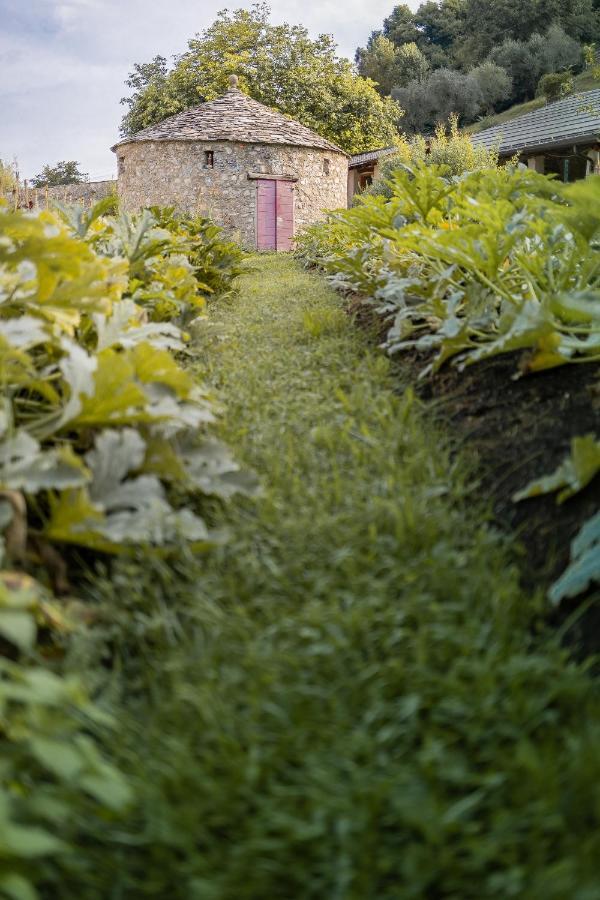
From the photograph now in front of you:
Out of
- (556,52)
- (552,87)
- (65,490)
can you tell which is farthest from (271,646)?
(556,52)

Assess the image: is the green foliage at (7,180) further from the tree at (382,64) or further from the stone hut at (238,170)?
the tree at (382,64)

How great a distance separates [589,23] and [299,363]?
53161 millimetres

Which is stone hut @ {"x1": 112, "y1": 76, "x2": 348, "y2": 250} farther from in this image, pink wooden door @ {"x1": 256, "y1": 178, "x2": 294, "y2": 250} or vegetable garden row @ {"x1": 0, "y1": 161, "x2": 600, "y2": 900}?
vegetable garden row @ {"x1": 0, "y1": 161, "x2": 600, "y2": 900}

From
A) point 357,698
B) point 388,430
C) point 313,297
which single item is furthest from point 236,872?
point 313,297

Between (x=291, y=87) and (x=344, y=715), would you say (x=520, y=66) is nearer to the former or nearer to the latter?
(x=291, y=87)

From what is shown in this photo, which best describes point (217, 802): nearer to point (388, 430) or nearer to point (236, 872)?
point (236, 872)

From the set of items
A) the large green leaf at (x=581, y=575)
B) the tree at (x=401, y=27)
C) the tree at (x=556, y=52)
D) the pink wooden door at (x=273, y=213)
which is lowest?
the large green leaf at (x=581, y=575)

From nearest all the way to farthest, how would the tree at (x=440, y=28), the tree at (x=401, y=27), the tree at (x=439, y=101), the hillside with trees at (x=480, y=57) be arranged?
the tree at (x=439, y=101)
the hillside with trees at (x=480, y=57)
the tree at (x=440, y=28)
the tree at (x=401, y=27)

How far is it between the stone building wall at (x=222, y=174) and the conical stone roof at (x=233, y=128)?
0.17 meters

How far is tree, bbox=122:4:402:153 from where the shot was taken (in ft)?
100

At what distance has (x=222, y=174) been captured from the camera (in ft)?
66.1

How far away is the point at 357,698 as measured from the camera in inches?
49.9

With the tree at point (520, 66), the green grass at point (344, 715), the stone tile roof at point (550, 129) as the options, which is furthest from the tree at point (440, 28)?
the green grass at point (344, 715)

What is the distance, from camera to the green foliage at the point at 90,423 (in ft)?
5.13
